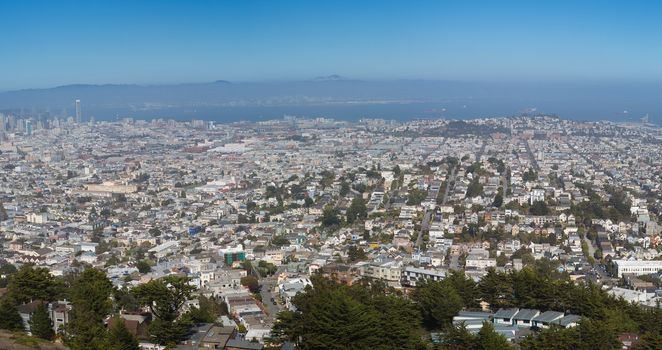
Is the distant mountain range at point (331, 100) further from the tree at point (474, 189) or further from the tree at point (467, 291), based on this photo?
the tree at point (467, 291)

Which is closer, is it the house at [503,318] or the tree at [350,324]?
the tree at [350,324]

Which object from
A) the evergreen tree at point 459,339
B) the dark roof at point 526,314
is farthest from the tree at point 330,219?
the evergreen tree at point 459,339

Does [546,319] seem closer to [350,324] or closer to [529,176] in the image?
[350,324]

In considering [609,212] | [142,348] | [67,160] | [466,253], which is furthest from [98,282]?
[67,160]

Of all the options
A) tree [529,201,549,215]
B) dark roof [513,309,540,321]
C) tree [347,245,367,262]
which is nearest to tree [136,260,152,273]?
tree [347,245,367,262]

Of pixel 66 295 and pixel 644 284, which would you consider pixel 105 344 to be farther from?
pixel 644 284

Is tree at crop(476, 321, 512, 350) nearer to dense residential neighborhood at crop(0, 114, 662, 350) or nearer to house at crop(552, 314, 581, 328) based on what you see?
dense residential neighborhood at crop(0, 114, 662, 350)

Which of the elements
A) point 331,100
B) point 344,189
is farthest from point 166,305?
point 331,100
